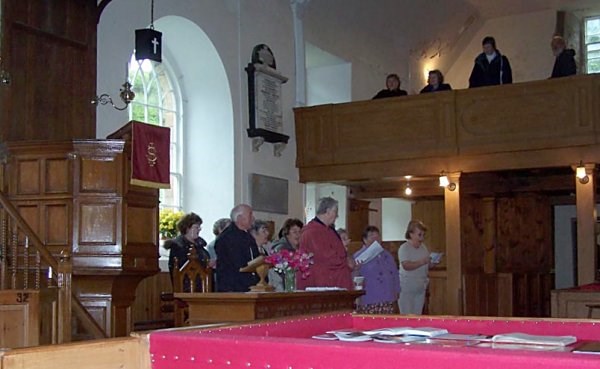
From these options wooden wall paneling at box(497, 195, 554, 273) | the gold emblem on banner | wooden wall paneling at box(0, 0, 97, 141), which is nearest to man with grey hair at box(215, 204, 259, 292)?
the gold emblem on banner

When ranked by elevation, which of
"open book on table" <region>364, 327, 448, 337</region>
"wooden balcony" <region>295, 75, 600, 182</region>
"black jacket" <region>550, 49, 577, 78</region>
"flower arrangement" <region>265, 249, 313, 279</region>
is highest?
"black jacket" <region>550, 49, 577, 78</region>

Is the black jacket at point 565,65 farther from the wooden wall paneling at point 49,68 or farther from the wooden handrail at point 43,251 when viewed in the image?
the wooden handrail at point 43,251

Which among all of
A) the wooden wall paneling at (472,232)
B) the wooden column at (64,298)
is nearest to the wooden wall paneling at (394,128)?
the wooden wall paneling at (472,232)

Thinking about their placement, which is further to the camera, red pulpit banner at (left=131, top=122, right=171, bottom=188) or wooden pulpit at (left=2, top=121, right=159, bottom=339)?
red pulpit banner at (left=131, top=122, right=171, bottom=188)

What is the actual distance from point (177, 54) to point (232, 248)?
5954 millimetres

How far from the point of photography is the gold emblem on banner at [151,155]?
318 inches

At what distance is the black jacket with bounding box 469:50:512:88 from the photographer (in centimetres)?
1267

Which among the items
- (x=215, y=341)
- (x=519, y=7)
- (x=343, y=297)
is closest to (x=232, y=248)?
(x=343, y=297)

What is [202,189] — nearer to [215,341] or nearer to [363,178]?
[363,178]

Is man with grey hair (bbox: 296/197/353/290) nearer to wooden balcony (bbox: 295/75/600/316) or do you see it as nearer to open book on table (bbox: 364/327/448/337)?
open book on table (bbox: 364/327/448/337)

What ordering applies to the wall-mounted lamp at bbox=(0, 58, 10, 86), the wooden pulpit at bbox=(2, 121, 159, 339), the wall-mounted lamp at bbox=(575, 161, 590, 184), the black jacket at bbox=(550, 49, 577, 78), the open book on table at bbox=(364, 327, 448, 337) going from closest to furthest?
the open book on table at bbox=(364, 327, 448, 337), the wooden pulpit at bbox=(2, 121, 159, 339), the wall-mounted lamp at bbox=(0, 58, 10, 86), the wall-mounted lamp at bbox=(575, 161, 590, 184), the black jacket at bbox=(550, 49, 577, 78)

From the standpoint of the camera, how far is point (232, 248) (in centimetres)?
691

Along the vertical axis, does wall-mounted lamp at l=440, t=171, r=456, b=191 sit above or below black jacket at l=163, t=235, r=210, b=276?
above

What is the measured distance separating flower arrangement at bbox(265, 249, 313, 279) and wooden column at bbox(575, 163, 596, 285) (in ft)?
19.8
